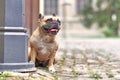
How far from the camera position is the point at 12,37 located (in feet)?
21.2

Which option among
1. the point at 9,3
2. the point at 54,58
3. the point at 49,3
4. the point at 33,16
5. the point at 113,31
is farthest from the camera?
the point at 49,3

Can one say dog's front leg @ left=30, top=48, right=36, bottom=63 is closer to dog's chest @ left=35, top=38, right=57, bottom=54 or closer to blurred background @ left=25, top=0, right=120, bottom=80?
dog's chest @ left=35, top=38, right=57, bottom=54

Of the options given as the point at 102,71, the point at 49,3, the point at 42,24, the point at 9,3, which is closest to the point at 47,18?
the point at 42,24

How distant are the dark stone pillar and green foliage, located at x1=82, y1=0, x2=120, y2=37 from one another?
31.9 m

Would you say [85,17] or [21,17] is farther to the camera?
[85,17]

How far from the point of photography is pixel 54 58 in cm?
745

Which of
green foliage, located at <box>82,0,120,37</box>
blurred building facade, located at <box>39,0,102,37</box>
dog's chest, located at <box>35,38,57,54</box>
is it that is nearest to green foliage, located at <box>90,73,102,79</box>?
dog's chest, located at <box>35,38,57,54</box>

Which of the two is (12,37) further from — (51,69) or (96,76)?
(96,76)

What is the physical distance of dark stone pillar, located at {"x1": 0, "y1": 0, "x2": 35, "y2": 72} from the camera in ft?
21.0

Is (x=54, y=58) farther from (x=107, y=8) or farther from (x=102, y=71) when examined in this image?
(x=107, y=8)

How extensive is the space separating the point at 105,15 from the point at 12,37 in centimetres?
3439

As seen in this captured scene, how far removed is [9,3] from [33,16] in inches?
154

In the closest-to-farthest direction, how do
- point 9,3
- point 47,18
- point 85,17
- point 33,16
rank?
point 9,3, point 47,18, point 33,16, point 85,17

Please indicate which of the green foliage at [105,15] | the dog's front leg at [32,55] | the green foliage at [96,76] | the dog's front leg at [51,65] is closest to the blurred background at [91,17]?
the green foliage at [105,15]
